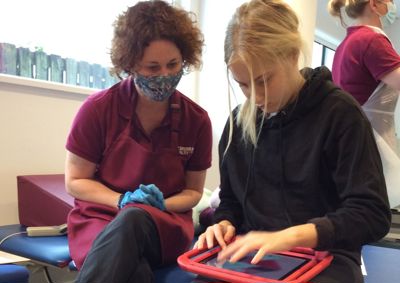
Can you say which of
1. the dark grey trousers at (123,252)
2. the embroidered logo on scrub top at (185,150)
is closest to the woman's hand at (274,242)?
the dark grey trousers at (123,252)

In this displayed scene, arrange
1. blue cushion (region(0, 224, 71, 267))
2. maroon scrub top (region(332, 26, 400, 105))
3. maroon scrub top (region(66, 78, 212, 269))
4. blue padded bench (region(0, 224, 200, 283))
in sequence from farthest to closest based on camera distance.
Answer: maroon scrub top (region(332, 26, 400, 105)) → blue cushion (region(0, 224, 71, 267)) → maroon scrub top (region(66, 78, 212, 269)) → blue padded bench (region(0, 224, 200, 283))

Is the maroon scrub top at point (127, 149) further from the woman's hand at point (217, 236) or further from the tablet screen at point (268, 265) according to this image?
the tablet screen at point (268, 265)

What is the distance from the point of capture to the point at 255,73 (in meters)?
0.99

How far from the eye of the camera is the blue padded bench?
1.14 meters

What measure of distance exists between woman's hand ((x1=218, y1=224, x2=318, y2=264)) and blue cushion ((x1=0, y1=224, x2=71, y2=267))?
0.68 meters

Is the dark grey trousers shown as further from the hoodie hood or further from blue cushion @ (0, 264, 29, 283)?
the hoodie hood

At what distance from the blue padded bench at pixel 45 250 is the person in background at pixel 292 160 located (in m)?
0.19

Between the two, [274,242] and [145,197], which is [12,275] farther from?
[274,242]

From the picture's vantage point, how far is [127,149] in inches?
50.8

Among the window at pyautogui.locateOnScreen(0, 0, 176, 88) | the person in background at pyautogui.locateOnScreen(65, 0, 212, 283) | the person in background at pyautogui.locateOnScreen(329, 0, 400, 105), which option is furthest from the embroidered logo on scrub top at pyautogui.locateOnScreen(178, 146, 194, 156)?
the window at pyautogui.locateOnScreen(0, 0, 176, 88)

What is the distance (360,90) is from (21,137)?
4.66ft

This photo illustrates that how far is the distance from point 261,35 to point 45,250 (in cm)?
94

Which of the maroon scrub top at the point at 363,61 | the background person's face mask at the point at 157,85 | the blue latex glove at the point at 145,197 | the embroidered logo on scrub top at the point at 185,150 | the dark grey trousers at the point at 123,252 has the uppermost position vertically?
the maroon scrub top at the point at 363,61

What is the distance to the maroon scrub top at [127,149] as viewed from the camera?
1.24 m
